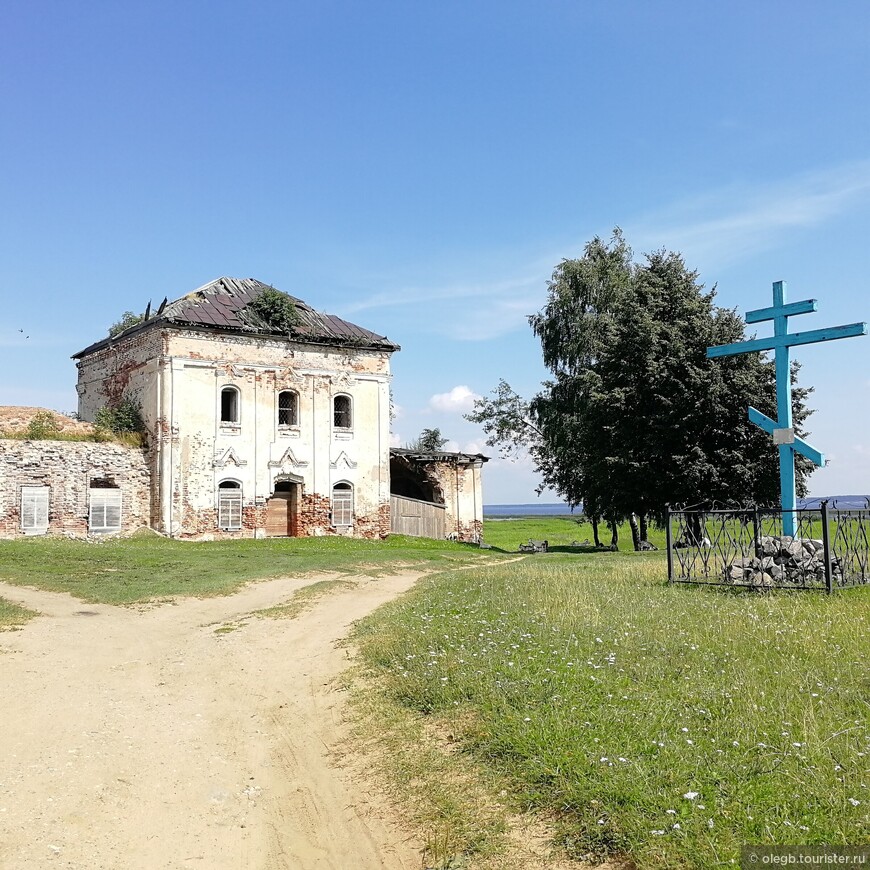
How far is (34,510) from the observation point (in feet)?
93.6

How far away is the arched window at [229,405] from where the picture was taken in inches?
1277

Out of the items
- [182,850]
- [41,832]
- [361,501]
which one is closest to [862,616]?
[182,850]

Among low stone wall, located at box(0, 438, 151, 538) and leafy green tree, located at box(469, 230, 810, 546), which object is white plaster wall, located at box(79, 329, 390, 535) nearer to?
low stone wall, located at box(0, 438, 151, 538)

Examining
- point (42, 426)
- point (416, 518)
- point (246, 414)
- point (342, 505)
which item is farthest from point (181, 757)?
point (416, 518)

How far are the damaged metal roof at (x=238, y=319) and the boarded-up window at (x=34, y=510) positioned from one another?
765 cm

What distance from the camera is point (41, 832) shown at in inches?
211

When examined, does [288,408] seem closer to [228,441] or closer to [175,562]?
[228,441]

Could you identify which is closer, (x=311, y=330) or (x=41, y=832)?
(x=41, y=832)

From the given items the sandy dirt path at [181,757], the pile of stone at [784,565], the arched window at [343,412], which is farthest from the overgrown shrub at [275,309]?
the pile of stone at [784,565]

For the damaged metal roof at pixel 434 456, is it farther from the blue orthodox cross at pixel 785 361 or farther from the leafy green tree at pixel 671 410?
the blue orthodox cross at pixel 785 361

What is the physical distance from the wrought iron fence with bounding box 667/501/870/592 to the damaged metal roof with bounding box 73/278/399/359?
22.5 m

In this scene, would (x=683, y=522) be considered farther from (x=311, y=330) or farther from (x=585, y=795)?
(x=311, y=330)

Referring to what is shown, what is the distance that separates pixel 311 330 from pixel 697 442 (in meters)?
16.7

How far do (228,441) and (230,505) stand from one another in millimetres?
2566
